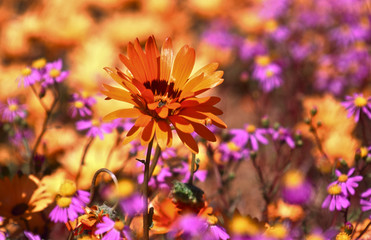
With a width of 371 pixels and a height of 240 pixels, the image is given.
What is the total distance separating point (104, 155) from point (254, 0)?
7.20 feet

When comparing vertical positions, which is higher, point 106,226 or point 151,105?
point 151,105

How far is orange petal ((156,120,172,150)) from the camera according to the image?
33.2 inches

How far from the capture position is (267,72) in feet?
6.68

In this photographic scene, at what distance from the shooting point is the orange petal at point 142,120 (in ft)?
2.76

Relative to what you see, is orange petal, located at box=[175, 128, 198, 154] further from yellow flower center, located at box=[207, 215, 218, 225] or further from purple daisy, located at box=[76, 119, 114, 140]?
purple daisy, located at box=[76, 119, 114, 140]

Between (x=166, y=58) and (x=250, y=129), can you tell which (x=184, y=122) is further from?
(x=250, y=129)

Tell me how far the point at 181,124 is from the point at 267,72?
1253mm

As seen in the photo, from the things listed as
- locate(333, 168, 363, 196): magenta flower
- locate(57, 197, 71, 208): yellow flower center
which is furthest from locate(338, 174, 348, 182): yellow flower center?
locate(57, 197, 71, 208): yellow flower center

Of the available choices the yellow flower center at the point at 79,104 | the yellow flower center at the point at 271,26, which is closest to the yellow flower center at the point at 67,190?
the yellow flower center at the point at 79,104

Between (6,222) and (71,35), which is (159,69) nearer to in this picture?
(6,222)

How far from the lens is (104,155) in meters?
1.83

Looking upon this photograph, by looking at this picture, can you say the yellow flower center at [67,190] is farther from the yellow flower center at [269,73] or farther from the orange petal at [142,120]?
the yellow flower center at [269,73]

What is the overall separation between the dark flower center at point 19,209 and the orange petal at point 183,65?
596mm

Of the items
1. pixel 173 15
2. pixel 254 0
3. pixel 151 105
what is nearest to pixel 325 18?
pixel 254 0
